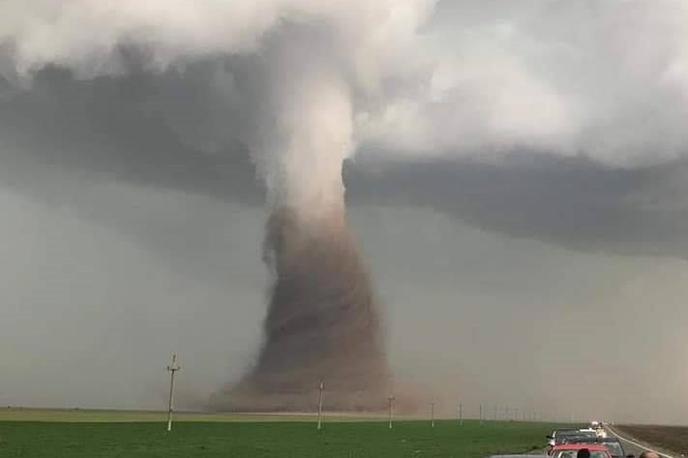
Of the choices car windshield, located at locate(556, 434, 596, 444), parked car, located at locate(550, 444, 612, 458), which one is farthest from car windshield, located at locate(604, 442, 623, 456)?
parked car, located at locate(550, 444, 612, 458)

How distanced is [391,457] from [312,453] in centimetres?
1555

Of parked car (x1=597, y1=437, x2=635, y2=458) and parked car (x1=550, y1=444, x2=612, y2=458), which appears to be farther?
parked car (x1=597, y1=437, x2=635, y2=458)

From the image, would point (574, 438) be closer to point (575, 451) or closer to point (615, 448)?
point (615, 448)

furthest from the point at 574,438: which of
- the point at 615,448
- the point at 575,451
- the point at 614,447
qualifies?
the point at 575,451

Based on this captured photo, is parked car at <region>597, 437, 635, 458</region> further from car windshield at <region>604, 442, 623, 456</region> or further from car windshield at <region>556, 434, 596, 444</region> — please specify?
car windshield at <region>556, 434, 596, 444</region>

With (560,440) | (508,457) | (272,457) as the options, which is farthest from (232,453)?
(508,457)

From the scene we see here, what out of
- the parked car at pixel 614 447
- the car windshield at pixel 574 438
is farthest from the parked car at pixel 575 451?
the car windshield at pixel 574 438

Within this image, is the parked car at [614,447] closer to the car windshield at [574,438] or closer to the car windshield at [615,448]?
A: the car windshield at [615,448]

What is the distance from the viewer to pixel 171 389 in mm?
139000

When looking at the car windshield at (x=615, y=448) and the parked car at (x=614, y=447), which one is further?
the car windshield at (x=615, y=448)

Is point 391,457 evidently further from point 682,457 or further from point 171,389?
point 171,389

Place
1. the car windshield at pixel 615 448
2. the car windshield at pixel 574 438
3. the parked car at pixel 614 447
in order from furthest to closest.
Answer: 1. the car windshield at pixel 574 438
2. the car windshield at pixel 615 448
3. the parked car at pixel 614 447

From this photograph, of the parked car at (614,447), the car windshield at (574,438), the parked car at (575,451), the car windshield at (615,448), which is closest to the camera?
the parked car at (575,451)

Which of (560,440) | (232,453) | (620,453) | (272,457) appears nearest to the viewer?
(620,453)
